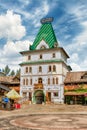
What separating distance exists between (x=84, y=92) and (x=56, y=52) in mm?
11087

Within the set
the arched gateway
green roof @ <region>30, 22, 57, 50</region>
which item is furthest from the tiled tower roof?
the arched gateway

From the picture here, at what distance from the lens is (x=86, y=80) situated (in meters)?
41.3

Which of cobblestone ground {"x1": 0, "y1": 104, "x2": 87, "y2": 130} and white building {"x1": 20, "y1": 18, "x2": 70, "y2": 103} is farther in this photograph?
white building {"x1": 20, "y1": 18, "x2": 70, "y2": 103}

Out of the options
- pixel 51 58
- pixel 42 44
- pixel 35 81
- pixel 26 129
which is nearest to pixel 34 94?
pixel 35 81

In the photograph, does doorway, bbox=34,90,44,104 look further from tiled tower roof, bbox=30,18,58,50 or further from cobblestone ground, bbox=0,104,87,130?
cobblestone ground, bbox=0,104,87,130

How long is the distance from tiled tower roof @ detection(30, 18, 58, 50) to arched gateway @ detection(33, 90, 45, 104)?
429 inches

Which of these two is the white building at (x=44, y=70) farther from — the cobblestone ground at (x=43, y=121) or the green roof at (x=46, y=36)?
the cobblestone ground at (x=43, y=121)

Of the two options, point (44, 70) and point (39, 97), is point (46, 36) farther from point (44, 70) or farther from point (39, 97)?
point (39, 97)

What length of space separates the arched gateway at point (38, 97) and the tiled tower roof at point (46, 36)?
10889 mm

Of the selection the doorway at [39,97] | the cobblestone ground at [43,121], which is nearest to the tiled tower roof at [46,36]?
the doorway at [39,97]

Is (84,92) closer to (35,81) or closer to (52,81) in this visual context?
(52,81)

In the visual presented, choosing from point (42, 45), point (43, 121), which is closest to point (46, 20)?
point (42, 45)

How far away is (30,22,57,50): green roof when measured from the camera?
46.6 m

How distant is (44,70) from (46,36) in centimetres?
898
